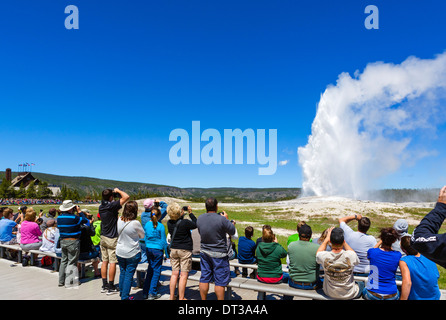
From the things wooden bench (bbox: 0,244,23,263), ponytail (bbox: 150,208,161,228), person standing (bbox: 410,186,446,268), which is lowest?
wooden bench (bbox: 0,244,23,263)

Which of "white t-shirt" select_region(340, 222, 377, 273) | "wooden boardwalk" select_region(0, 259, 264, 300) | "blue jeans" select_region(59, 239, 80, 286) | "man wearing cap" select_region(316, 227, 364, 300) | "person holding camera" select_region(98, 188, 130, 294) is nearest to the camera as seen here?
"man wearing cap" select_region(316, 227, 364, 300)

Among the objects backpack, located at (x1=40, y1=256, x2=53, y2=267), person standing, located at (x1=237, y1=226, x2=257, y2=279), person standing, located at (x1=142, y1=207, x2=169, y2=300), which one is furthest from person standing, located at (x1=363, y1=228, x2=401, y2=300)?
backpack, located at (x1=40, y1=256, x2=53, y2=267)

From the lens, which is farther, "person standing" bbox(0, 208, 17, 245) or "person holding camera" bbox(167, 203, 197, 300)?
"person standing" bbox(0, 208, 17, 245)

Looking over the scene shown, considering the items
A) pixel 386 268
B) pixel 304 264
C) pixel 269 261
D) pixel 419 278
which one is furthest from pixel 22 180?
pixel 419 278

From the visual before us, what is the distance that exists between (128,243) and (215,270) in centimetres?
210

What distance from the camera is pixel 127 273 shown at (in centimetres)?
630

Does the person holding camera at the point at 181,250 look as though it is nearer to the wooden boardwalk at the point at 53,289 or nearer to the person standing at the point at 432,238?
the wooden boardwalk at the point at 53,289

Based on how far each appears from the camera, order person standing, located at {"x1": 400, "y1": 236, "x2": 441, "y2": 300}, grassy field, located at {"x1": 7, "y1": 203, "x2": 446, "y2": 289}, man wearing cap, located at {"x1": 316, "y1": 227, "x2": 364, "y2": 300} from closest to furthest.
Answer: person standing, located at {"x1": 400, "y1": 236, "x2": 441, "y2": 300} < man wearing cap, located at {"x1": 316, "y1": 227, "x2": 364, "y2": 300} < grassy field, located at {"x1": 7, "y1": 203, "x2": 446, "y2": 289}

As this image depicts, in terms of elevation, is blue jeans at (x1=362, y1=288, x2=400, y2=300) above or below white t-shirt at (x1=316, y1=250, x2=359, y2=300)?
below

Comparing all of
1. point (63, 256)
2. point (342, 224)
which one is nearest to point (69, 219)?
point (63, 256)

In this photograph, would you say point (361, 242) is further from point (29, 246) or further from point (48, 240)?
point (29, 246)

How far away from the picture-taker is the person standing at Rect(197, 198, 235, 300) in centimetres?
576

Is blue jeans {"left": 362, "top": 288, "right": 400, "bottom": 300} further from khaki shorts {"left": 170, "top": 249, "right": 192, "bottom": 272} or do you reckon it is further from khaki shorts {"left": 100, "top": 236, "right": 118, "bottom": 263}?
khaki shorts {"left": 100, "top": 236, "right": 118, "bottom": 263}
